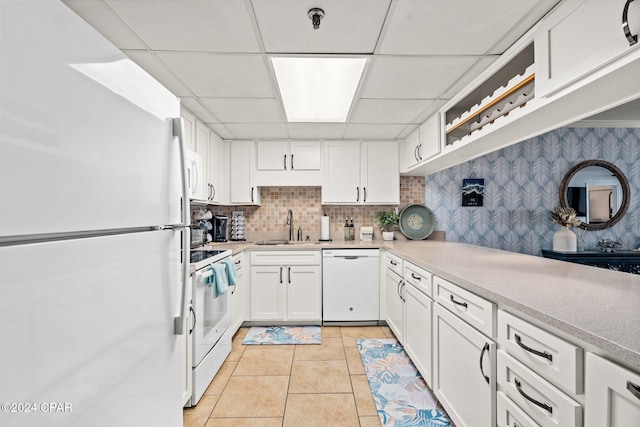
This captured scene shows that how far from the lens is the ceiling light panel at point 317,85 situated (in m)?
2.09

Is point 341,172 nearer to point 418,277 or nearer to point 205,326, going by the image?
point 418,277

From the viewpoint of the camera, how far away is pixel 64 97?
1.88ft

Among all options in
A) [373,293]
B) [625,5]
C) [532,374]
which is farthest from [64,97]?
[373,293]

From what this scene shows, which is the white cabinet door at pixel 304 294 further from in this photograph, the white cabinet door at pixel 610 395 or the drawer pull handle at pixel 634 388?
the drawer pull handle at pixel 634 388

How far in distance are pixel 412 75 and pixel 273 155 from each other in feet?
6.64

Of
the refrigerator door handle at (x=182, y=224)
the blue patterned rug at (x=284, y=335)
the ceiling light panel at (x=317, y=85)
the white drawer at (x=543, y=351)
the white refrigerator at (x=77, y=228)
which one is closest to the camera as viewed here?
the white refrigerator at (x=77, y=228)

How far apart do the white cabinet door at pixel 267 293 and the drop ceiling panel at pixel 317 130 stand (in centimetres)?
149

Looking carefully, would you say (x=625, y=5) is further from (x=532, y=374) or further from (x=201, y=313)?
(x=201, y=313)

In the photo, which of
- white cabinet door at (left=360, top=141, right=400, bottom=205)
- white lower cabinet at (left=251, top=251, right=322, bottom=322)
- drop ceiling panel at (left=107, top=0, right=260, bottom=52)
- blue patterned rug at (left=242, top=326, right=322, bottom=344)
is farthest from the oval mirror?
drop ceiling panel at (left=107, top=0, right=260, bottom=52)

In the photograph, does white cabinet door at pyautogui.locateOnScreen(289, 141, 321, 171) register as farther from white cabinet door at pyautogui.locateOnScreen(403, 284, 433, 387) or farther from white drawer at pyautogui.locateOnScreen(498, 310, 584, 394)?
white drawer at pyautogui.locateOnScreen(498, 310, 584, 394)

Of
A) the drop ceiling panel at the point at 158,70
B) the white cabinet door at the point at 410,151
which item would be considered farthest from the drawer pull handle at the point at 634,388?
the white cabinet door at the point at 410,151

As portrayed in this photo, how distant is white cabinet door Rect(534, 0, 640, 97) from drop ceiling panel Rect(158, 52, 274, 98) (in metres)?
1.46

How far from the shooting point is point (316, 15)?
1.47 metres

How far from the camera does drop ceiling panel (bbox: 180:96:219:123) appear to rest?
2516mm
